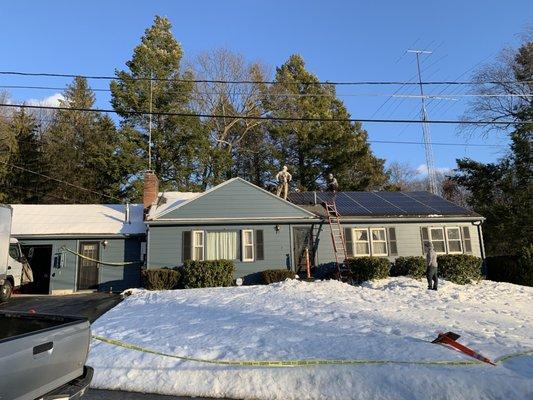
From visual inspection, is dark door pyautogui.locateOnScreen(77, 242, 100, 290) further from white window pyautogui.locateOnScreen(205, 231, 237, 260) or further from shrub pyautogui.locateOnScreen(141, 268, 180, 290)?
white window pyautogui.locateOnScreen(205, 231, 237, 260)

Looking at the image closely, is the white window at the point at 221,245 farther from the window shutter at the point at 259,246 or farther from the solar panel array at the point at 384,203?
the solar panel array at the point at 384,203

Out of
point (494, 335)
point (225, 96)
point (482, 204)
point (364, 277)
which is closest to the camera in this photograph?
point (494, 335)

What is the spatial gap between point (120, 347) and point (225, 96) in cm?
3266

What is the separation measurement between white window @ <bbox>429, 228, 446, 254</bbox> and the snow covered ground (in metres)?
6.27

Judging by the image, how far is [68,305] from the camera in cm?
1517

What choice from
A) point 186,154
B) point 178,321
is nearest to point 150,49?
point 186,154

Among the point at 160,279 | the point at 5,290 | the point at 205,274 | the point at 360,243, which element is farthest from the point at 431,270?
the point at 5,290

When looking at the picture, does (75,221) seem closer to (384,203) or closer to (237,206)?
(237,206)

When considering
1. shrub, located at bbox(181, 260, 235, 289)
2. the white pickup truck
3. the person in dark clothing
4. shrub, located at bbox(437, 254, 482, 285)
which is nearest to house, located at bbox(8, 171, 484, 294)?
shrub, located at bbox(181, 260, 235, 289)

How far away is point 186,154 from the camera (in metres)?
35.1

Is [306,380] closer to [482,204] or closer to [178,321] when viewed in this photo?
[178,321]

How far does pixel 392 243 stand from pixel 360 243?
5.32 feet

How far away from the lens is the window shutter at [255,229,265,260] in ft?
65.5

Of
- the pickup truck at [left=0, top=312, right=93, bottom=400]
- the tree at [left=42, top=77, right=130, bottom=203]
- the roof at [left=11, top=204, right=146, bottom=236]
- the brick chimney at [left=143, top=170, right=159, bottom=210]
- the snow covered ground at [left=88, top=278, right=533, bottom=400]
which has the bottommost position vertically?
the snow covered ground at [left=88, top=278, right=533, bottom=400]
